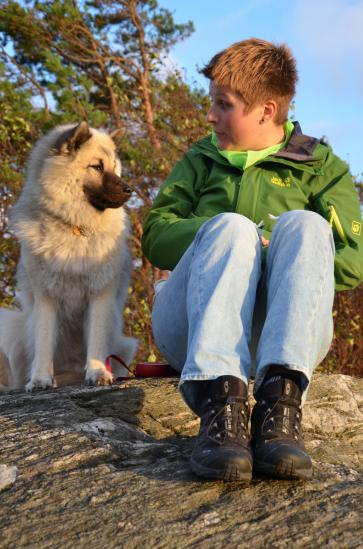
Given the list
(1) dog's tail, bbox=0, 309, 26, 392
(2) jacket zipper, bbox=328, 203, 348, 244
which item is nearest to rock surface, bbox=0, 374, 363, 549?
(2) jacket zipper, bbox=328, 203, 348, 244

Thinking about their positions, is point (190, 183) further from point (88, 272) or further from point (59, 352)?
point (59, 352)

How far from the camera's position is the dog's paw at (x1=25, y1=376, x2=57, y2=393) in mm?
3566

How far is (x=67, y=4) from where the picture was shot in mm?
7785

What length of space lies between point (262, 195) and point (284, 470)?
1343mm

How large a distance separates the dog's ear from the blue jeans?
6.81ft

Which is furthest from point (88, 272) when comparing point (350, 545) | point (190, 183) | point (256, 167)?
point (350, 545)

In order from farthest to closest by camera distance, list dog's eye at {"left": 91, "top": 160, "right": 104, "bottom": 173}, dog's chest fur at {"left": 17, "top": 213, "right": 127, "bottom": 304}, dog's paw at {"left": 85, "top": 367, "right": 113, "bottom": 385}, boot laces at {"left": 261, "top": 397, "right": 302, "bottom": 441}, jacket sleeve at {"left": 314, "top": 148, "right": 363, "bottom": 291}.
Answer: dog's eye at {"left": 91, "top": 160, "right": 104, "bottom": 173}
dog's chest fur at {"left": 17, "top": 213, "right": 127, "bottom": 304}
dog's paw at {"left": 85, "top": 367, "right": 113, "bottom": 385}
jacket sleeve at {"left": 314, "top": 148, "right": 363, "bottom": 291}
boot laces at {"left": 261, "top": 397, "right": 302, "bottom": 441}

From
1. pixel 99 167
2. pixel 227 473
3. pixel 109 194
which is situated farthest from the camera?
pixel 99 167

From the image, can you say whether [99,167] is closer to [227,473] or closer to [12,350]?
[12,350]

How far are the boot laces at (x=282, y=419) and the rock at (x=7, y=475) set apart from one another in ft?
2.48

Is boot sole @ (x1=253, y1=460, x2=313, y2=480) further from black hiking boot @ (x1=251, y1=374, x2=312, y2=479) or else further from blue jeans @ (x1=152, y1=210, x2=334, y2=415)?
blue jeans @ (x1=152, y1=210, x2=334, y2=415)

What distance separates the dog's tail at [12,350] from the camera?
410 cm

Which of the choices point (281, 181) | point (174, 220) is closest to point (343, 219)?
point (281, 181)

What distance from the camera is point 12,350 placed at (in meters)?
4.10
